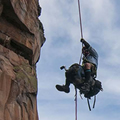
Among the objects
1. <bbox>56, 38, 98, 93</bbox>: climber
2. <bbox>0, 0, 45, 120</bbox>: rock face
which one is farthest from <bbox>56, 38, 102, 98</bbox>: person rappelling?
<bbox>0, 0, 45, 120</bbox>: rock face

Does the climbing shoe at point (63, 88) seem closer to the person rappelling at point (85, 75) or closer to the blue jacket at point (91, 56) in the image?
the person rappelling at point (85, 75)

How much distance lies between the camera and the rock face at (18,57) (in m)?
7.93

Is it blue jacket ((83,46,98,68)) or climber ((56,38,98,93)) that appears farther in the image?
blue jacket ((83,46,98,68))

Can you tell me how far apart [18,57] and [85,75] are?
6.99 feet

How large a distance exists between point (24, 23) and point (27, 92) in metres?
2.23

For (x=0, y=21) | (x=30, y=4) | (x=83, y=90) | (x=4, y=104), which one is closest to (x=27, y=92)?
(x=4, y=104)

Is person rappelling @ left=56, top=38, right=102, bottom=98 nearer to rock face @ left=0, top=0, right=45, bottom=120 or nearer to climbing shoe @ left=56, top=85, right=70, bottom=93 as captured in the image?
climbing shoe @ left=56, top=85, right=70, bottom=93

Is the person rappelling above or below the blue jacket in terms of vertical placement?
below

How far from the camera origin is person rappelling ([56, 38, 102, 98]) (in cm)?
920

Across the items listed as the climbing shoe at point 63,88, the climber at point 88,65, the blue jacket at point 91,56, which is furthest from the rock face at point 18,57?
the blue jacket at point 91,56

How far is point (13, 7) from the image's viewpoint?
8.91 meters

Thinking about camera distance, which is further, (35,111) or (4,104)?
(35,111)

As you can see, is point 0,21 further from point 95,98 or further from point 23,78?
point 95,98

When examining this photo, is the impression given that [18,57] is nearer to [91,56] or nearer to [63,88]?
[63,88]
